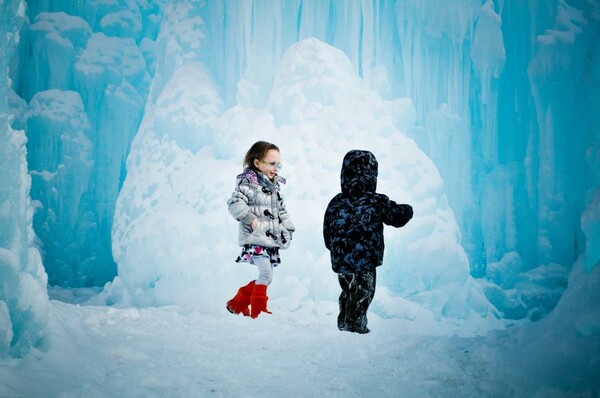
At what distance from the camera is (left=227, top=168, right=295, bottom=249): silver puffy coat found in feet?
9.98

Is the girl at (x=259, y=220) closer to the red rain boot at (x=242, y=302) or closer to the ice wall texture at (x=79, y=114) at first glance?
the red rain boot at (x=242, y=302)

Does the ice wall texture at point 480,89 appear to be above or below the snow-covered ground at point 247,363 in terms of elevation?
above

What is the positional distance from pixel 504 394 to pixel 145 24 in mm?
7143

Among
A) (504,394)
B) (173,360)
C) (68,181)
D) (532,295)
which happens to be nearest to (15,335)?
(173,360)

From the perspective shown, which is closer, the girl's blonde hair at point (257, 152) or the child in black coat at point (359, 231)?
the child in black coat at point (359, 231)

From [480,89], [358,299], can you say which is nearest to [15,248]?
[358,299]

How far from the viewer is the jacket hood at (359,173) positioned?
9.43 ft

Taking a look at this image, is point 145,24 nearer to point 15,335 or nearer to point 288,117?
point 288,117

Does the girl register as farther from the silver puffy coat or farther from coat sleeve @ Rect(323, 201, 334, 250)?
coat sleeve @ Rect(323, 201, 334, 250)

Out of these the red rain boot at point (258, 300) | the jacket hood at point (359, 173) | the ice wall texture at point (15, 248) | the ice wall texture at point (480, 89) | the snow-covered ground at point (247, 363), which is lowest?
the snow-covered ground at point (247, 363)

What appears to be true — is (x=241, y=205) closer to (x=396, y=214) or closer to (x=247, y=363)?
(x=396, y=214)

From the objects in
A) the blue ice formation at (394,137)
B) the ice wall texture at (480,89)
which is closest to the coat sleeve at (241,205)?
the blue ice formation at (394,137)

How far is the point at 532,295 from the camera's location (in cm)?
431

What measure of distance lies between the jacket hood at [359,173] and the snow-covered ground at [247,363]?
0.91 metres
